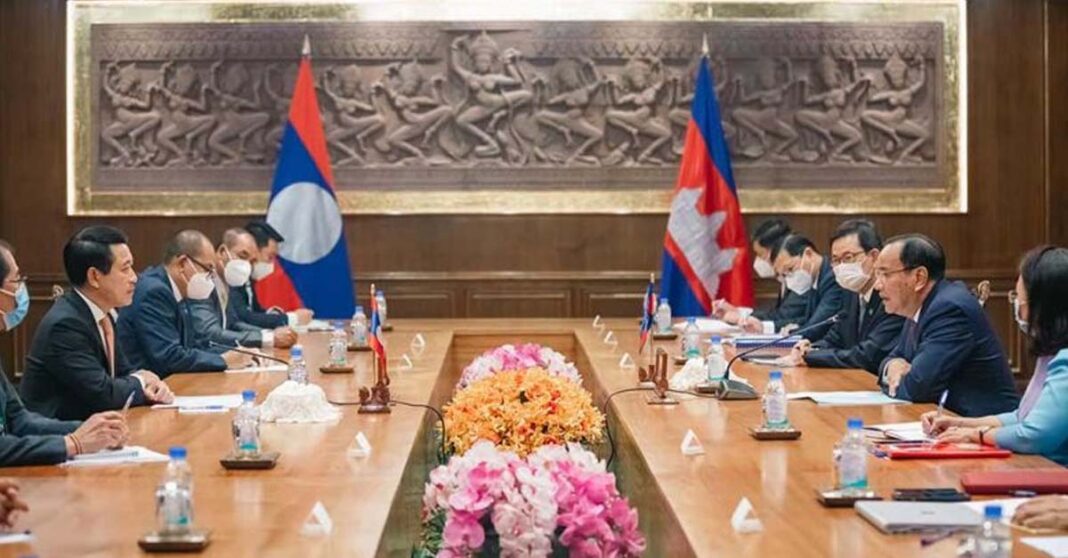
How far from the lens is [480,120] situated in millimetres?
9766

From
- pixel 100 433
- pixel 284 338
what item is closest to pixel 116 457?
pixel 100 433

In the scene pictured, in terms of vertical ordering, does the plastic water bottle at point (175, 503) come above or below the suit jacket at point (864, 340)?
below

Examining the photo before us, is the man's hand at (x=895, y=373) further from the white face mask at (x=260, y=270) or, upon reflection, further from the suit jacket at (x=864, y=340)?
the white face mask at (x=260, y=270)

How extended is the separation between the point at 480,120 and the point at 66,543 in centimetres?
729

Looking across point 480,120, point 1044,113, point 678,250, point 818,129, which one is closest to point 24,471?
point 678,250

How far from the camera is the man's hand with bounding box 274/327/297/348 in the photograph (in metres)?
6.70

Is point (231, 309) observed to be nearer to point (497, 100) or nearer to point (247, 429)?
point (497, 100)

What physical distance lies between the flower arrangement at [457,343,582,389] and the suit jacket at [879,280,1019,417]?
1406 mm

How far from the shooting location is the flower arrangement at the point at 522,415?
4.38m

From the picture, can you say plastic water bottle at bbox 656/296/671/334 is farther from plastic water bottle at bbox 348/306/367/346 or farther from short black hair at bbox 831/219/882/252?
plastic water bottle at bbox 348/306/367/346

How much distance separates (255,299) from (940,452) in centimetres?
558

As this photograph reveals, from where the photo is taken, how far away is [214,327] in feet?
22.0

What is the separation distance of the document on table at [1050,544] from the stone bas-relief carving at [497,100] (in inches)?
285

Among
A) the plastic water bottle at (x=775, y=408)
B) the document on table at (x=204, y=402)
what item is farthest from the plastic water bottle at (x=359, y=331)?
the plastic water bottle at (x=775, y=408)
